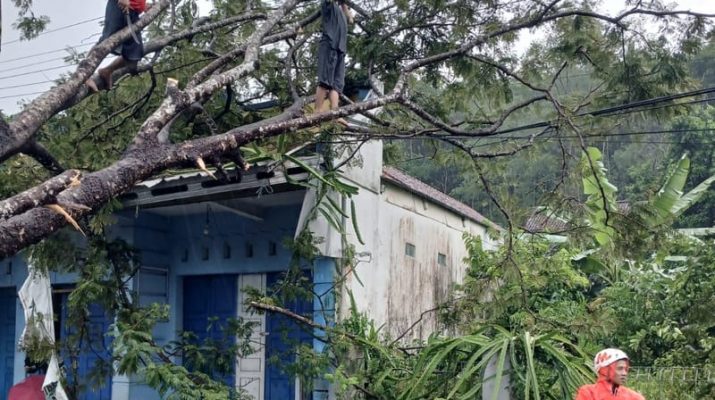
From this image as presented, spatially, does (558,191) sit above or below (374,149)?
below

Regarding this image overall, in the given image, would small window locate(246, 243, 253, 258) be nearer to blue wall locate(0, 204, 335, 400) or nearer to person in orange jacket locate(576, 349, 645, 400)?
blue wall locate(0, 204, 335, 400)

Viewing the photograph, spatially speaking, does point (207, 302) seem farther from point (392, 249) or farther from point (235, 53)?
point (235, 53)

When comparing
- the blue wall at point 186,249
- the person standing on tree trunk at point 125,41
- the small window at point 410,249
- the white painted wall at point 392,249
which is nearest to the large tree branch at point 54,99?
the person standing on tree trunk at point 125,41

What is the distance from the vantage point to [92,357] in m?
11.2

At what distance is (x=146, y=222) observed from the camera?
1047 cm

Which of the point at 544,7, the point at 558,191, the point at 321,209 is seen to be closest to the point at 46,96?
the point at 321,209

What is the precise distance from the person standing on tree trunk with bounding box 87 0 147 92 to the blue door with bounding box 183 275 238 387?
3.89m

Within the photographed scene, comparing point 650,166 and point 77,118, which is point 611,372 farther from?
point 650,166

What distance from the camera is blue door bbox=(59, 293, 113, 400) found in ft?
28.9

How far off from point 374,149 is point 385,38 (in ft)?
4.29

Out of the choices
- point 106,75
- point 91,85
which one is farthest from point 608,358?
point 106,75

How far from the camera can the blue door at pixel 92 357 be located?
8.80 m

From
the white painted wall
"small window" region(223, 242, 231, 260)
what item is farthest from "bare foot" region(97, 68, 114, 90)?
"small window" region(223, 242, 231, 260)

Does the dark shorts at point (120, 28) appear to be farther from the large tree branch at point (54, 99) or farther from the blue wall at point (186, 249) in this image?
the blue wall at point (186, 249)
